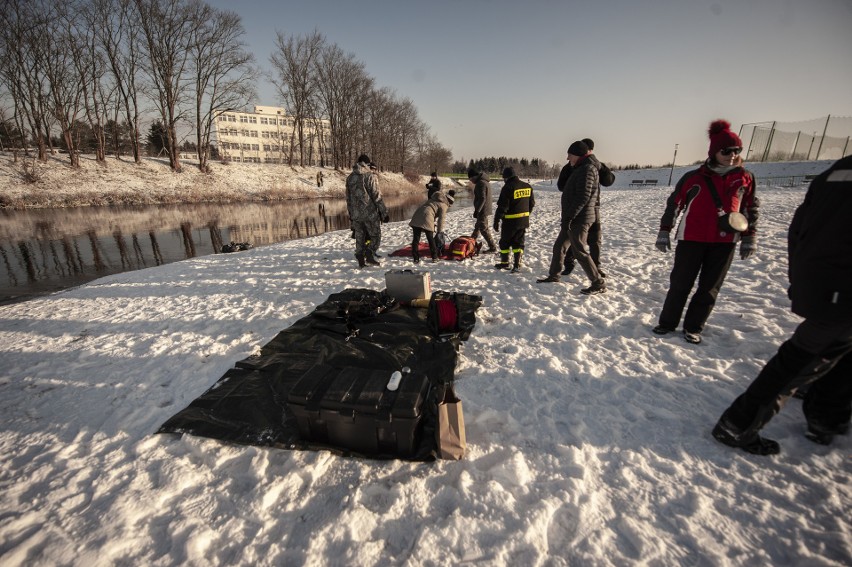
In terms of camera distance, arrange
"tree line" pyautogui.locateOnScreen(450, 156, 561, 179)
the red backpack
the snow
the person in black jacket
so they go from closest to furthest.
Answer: the snow → the person in black jacket → the red backpack → "tree line" pyautogui.locateOnScreen(450, 156, 561, 179)

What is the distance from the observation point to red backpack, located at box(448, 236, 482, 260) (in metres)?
7.88

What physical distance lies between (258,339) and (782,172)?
122 feet

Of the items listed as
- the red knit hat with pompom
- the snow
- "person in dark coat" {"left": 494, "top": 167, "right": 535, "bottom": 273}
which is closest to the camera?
the snow

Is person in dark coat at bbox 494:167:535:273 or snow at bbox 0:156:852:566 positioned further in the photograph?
person in dark coat at bbox 494:167:535:273

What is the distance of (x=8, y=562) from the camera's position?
5.83 ft

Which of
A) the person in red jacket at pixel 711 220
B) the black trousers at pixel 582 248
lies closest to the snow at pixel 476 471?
the person in red jacket at pixel 711 220

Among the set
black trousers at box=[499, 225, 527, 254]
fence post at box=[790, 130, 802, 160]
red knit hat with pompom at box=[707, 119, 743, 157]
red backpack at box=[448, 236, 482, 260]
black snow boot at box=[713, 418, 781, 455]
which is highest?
fence post at box=[790, 130, 802, 160]

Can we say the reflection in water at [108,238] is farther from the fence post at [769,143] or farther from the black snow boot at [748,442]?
the fence post at [769,143]

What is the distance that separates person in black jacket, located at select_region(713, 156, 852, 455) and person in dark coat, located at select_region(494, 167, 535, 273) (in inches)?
167

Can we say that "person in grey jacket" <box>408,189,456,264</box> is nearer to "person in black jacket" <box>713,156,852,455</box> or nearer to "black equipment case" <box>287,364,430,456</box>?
"black equipment case" <box>287,364,430,456</box>

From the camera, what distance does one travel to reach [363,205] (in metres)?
7.13

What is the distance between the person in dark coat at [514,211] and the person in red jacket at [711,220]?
108 inches

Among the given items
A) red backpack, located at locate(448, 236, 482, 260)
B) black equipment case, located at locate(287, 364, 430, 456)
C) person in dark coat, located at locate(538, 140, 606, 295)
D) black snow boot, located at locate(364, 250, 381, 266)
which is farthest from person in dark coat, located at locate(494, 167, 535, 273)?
black equipment case, located at locate(287, 364, 430, 456)

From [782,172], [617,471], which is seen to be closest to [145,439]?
[617,471]
